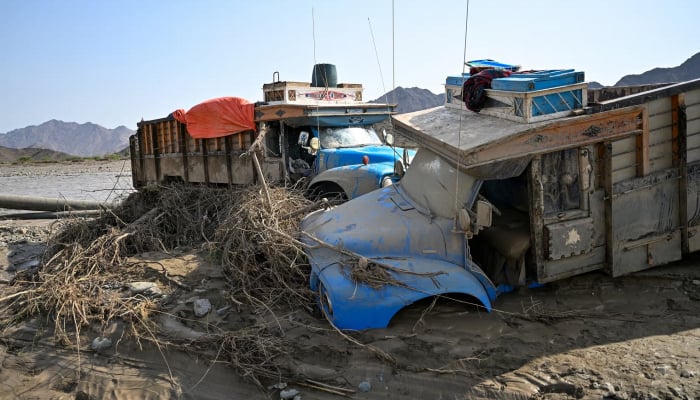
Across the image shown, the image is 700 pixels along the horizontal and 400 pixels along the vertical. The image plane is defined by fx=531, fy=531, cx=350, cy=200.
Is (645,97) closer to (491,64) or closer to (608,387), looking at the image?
(491,64)

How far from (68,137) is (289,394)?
444ft

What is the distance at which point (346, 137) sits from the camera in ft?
29.9

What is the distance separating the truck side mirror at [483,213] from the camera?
4.27 metres

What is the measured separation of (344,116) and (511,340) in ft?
18.8

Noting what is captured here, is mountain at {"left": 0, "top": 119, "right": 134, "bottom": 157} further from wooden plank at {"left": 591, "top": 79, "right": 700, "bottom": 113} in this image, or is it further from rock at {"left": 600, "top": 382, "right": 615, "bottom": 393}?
rock at {"left": 600, "top": 382, "right": 615, "bottom": 393}

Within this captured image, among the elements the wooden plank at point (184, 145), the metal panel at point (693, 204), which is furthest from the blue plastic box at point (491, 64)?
the wooden plank at point (184, 145)

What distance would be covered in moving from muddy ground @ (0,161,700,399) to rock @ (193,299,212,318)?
7 centimetres

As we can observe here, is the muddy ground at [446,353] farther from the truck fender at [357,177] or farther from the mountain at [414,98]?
the mountain at [414,98]

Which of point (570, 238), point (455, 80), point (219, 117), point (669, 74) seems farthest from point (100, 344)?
point (669, 74)

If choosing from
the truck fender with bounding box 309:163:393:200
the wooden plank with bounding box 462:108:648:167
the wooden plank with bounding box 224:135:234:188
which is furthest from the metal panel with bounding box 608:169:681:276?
the wooden plank with bounding box 224:135:234:188

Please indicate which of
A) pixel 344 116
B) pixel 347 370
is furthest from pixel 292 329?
pixel 344 116

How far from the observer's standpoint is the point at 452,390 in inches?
147

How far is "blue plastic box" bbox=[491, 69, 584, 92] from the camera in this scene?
450 cm

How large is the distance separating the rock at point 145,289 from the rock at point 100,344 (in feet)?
2.70
